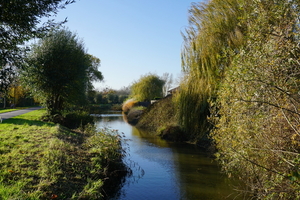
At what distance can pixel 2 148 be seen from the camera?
26.1 feet

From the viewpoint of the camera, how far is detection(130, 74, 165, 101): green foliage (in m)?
39.4

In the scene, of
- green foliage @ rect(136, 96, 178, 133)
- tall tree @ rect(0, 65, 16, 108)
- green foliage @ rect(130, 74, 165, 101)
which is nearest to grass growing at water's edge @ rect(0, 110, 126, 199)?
tall tree @ rect(0, 65, 16, 108)

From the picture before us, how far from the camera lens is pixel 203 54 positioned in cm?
1417

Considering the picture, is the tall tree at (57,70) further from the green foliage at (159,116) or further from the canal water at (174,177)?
the canal water at (174,177)

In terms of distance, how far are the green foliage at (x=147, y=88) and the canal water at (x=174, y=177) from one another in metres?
26.0

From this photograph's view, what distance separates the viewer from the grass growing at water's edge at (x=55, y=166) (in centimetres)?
569

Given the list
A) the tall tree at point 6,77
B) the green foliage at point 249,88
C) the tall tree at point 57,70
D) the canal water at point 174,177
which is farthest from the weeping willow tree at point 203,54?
the tall tree at point 6,77

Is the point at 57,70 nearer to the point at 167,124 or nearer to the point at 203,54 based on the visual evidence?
the point at 167,124

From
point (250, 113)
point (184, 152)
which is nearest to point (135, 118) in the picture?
point (184, 152)

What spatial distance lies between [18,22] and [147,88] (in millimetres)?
31905

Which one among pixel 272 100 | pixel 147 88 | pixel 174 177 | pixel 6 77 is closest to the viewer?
pixel 272 100

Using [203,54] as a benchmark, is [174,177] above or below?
below

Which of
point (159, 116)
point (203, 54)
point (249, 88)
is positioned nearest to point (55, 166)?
point (249, 88)

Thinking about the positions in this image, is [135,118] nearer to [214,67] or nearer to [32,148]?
[214,67]
